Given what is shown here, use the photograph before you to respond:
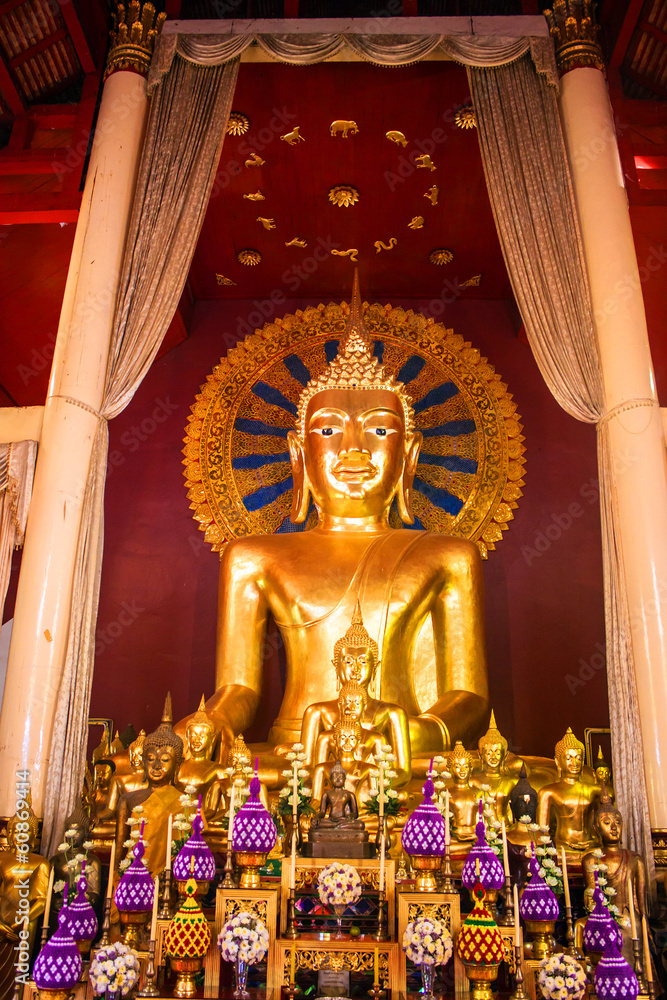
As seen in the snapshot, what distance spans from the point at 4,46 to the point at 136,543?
9.67ft

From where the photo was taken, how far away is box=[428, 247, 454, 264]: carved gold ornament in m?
6.27

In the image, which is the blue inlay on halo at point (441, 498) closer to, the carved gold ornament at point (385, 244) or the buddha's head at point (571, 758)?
the carved gold ornament at point (385, 244)

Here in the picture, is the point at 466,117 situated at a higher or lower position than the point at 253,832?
higher

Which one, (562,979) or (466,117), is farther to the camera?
(466,117)

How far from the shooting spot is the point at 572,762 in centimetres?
→ 377

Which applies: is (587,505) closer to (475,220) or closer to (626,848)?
(475,220)

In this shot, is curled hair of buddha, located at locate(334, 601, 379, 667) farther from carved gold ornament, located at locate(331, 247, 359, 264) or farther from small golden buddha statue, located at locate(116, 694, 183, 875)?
carved gold ornament, located at locate(331, 247, 359, 264)

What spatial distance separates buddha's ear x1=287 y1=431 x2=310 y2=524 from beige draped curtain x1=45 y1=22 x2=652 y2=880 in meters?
1.42

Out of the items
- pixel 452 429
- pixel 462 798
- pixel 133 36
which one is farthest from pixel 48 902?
pixel 133 36

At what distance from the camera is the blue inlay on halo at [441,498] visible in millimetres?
5934

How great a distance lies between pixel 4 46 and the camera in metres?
5.05

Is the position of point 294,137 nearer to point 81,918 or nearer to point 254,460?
point 254,460

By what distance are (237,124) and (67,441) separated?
2402mm

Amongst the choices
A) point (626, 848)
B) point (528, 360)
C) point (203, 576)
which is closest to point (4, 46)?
point (203, 576)
